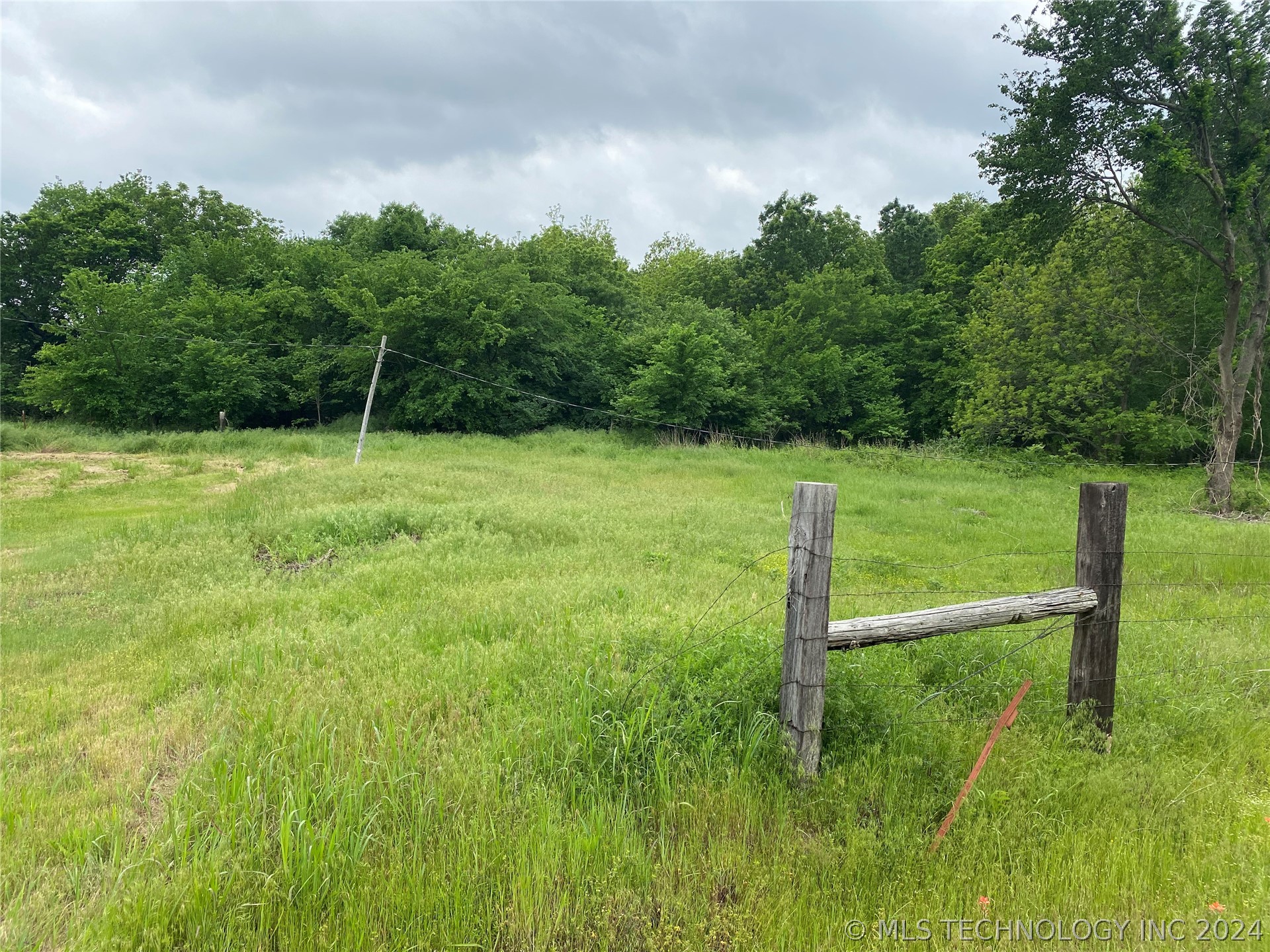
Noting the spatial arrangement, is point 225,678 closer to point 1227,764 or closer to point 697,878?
point 697,878

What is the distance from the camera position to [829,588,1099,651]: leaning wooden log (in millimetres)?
3273

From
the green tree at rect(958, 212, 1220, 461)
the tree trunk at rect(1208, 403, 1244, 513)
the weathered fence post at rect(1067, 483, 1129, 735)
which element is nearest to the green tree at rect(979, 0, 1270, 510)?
the tree trunk at rect(1208, 403, 1244, 513)

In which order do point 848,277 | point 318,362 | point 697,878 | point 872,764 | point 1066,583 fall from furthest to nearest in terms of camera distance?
point 848,277
point 318,362
point 1066,583
point 872,764
point 697,878

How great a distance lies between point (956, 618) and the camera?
3379 mm

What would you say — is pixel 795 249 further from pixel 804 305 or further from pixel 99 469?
pixel 99 469

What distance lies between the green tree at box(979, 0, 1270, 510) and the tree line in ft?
0.21

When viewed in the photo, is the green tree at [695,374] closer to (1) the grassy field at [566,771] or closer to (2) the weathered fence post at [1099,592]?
(1) the grassy field at [566,771]

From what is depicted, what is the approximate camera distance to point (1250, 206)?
56.4 feet

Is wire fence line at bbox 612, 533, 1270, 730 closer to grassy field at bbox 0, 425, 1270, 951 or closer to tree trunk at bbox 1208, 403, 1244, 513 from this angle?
grassy field at bbox 0, 425, 1270, 951

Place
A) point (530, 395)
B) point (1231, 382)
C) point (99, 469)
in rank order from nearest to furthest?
point (1231, 382), point (99, 469), point (530, 395)

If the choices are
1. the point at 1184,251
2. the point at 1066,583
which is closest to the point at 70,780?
the point at 1066,583

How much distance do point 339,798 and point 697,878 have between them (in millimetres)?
1760

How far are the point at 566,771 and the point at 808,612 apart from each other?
153 cm

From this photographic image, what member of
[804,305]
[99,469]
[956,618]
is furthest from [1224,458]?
[99,469]
